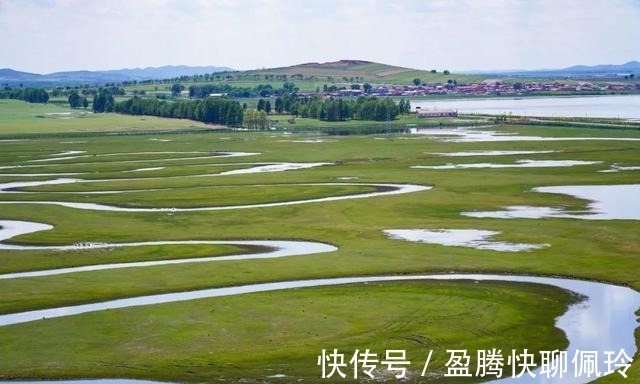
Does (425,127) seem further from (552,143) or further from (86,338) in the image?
(86,338)

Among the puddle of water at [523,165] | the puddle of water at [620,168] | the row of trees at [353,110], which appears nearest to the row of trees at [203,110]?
the row of trees at [353,110]

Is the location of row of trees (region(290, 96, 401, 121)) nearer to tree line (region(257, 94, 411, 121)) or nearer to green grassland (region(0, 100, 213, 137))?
tree line (region(257, 94, 411, 121))

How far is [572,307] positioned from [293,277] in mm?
11367

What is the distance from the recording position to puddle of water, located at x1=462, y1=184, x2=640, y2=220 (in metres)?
60.8

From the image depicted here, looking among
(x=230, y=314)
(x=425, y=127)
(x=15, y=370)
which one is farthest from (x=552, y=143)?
(x=15, y=370)

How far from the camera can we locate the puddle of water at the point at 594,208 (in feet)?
200

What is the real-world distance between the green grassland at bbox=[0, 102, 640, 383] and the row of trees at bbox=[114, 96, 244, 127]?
265ft

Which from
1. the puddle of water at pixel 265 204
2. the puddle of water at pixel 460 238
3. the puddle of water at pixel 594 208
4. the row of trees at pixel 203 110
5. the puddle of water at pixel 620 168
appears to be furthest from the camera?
the row of trees at pixel 203 110

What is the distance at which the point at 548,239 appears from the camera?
53.1m

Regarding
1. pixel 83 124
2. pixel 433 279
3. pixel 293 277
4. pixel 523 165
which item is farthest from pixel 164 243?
pixel 83 124

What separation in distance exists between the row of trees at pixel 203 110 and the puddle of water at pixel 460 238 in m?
111

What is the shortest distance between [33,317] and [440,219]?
27.7 meters

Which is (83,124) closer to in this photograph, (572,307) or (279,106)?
(279,106)

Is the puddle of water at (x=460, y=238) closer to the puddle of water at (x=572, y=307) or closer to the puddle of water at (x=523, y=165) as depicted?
the puddle of water at (x=572, y=307)
